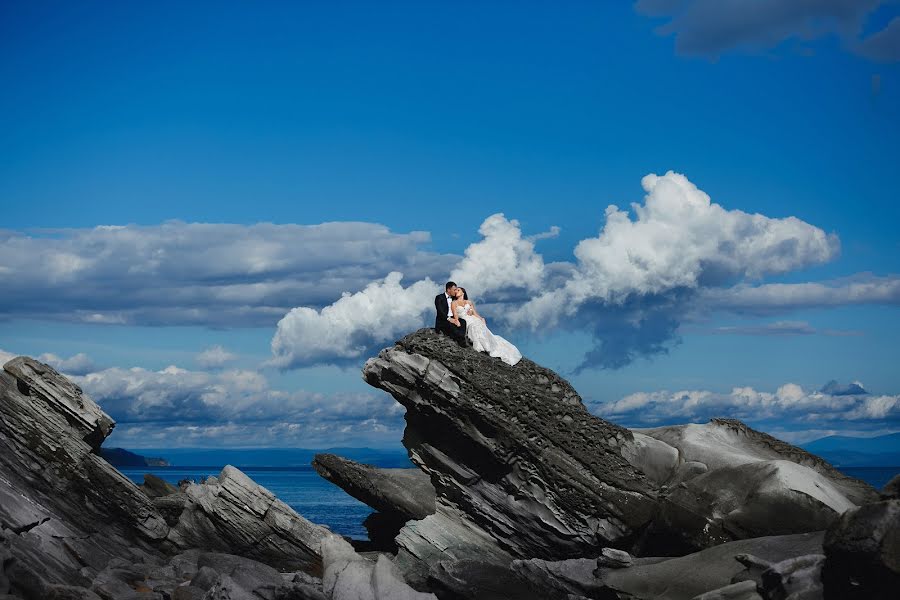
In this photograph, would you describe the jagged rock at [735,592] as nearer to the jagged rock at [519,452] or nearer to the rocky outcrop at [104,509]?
the jagged rock at [519,452]

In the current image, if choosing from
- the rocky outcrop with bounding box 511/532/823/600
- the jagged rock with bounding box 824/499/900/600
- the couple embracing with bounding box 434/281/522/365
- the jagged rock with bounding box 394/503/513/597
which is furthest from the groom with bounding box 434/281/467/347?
the jagged rock with bounding box 824/499/900/600

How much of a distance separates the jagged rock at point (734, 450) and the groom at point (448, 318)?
4774 millimetres

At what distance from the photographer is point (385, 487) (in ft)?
79.8

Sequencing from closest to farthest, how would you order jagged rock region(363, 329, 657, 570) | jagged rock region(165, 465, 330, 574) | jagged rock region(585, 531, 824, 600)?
jagged rock region(585, 531, 824, 600)
jagged rock region(363, 329, 657, 570)
jagged rock region(165, 465, 330, 574)

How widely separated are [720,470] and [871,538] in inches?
296

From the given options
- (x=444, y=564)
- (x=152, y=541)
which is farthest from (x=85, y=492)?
(x=444, y=564)

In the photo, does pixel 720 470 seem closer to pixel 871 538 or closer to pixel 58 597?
pixel 871 538

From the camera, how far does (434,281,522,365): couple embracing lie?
2078 centimetres

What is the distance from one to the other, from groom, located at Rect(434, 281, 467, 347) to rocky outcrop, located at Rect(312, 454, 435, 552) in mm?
5368

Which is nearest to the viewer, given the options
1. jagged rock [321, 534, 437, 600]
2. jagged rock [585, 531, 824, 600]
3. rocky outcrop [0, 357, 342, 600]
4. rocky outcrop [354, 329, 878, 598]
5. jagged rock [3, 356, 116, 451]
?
jagged rock [585, 531, 824, 600]

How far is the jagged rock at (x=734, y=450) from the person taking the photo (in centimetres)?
2008

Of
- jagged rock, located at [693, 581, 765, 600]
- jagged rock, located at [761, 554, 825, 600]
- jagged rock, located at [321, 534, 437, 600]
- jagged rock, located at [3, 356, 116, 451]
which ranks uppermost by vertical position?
jagged rock, located at [3, 356, 116, 451]

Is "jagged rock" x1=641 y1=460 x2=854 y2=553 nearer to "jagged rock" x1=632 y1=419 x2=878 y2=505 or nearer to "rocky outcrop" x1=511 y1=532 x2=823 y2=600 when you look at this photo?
"jagged rock" x1=632 y1=419 x2=878 y2=505

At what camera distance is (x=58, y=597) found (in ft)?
52.3
